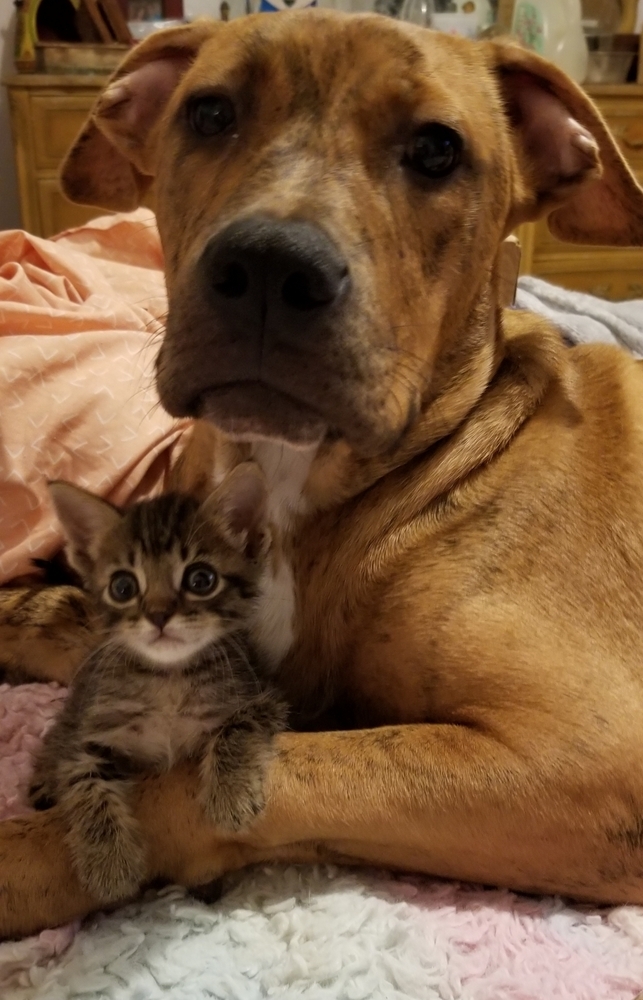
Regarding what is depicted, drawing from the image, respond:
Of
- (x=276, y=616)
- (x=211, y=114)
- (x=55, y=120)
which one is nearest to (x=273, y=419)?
(x=276, y=616)

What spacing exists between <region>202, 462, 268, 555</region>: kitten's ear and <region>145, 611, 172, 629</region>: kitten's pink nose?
0.22 m

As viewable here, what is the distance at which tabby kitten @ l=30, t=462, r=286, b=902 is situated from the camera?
135 cm

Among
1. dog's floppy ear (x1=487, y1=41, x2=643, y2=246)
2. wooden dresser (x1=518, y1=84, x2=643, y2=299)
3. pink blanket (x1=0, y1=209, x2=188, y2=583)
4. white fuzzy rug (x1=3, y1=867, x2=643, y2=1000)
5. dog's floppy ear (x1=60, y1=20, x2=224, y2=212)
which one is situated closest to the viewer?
white fuzzy rug (x1=3, y1=867, x2=643, y2=1000)

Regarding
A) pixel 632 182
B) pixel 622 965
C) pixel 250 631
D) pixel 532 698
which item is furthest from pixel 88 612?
pixel 632 182

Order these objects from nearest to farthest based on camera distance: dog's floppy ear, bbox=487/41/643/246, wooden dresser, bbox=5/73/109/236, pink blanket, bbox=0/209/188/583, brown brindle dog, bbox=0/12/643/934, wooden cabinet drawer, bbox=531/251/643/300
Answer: brown brindle dog, bbox=0/12/643/934 → dog's floppy ear, bbox=487/41/643/246 → pink blanket, bbox=0/209/188/583 → wooden dresser, bbox=5/73/109/236 → wooden cabinet drawer, bbox=531/251/643/300

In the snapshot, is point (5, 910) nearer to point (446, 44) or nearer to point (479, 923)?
point (479, 923)

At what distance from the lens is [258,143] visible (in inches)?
58.9

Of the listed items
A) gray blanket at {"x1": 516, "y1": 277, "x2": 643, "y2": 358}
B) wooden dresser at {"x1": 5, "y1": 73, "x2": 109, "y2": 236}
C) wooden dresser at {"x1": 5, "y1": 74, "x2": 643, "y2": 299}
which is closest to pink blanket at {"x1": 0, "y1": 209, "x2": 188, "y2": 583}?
gray blanket at {"x1": 516, "y1": 277, "x2": 643, "y2": 358}

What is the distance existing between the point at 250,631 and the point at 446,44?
1110 millimetres

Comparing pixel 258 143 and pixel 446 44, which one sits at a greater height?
pixel 446 44

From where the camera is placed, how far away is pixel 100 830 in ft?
4.32

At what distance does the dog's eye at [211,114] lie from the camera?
5.20 ft

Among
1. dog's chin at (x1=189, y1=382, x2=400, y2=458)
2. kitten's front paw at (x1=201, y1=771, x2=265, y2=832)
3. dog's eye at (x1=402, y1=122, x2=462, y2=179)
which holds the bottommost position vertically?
kitten's front paw at (x1=201, y1=771, x2=265, y2=832)

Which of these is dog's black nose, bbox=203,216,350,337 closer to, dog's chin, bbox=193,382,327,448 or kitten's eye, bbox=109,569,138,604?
dog's chin, bbox=193,382,327,448
